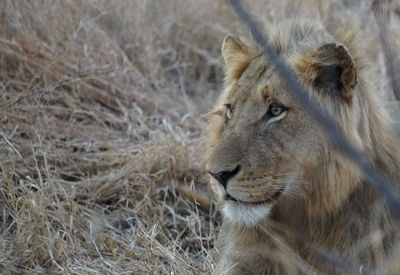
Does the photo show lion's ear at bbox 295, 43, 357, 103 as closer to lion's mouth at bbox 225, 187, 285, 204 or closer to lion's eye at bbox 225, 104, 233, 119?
lion's eye at bbox 225, 104, 233, 119

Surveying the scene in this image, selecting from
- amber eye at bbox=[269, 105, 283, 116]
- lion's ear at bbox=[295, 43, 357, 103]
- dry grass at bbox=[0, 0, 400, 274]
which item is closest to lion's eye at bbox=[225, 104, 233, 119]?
amber eye at bbox=[269, 105, 283, 116]

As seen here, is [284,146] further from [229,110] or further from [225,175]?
[229,110]

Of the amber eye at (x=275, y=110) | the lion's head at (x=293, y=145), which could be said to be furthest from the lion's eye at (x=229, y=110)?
the amber eye at (x=275, y=110)

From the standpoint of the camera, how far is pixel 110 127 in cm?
605

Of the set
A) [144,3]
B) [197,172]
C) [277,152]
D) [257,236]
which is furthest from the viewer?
[144,3]

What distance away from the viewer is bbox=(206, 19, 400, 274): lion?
3.00m

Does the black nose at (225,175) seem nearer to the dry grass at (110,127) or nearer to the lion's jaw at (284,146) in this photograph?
the lion's jaw at (284,146)

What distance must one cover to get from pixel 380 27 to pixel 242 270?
4.56 ft

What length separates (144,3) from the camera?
7801 millimetres

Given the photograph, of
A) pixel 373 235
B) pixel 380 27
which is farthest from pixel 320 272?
pixel 380 27

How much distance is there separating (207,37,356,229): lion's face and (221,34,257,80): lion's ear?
368 mm

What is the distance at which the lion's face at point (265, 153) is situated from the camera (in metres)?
2.96

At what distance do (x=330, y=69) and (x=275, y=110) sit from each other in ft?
1.00

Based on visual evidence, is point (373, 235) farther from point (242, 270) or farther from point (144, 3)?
point (144, 3)
